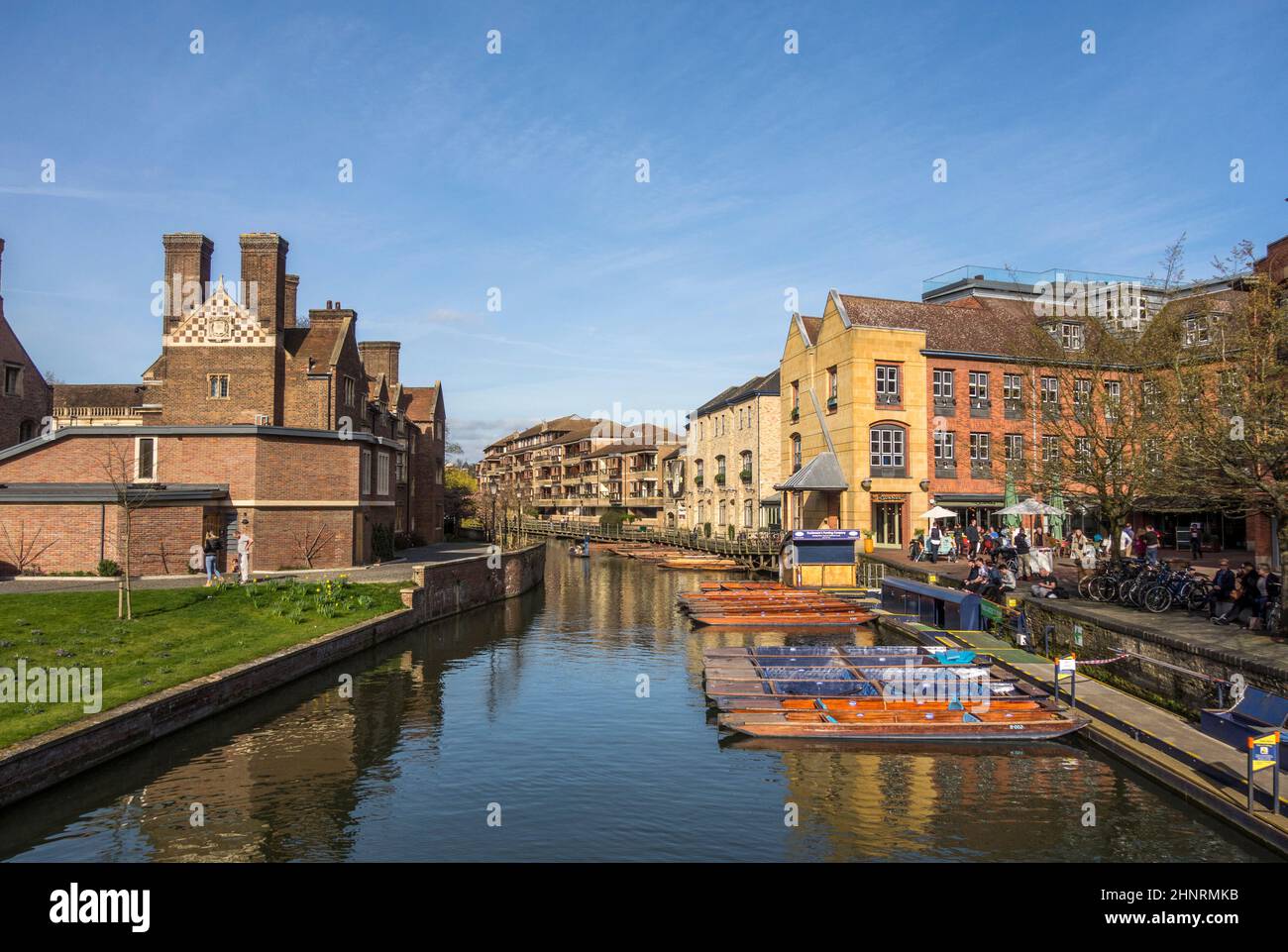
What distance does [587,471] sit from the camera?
4668 inches

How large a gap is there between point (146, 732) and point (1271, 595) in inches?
904

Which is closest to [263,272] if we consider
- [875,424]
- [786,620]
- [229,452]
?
[229,452]

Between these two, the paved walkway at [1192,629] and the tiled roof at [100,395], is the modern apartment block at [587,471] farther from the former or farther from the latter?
the paved walkway at [1192,629]

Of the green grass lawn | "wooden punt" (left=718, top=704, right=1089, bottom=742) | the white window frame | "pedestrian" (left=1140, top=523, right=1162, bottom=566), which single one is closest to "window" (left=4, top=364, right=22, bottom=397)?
the white window frame

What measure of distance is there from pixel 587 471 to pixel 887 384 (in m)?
76.8

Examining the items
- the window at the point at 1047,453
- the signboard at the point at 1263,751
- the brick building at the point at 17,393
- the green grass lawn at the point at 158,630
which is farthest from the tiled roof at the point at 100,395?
the signboard at the point at 1263,751

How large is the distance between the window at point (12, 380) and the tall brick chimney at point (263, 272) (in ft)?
58.8

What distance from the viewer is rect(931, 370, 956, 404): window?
45.2 m

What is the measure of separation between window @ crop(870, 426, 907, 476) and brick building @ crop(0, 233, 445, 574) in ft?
80.4

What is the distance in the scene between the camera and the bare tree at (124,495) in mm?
22375

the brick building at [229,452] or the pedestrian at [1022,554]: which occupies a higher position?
the brick building at [229,452]

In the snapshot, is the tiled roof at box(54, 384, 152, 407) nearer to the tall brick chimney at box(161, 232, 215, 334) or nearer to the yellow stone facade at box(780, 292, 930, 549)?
the tall brick chimney at box(161, 232, 215, 334)
